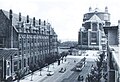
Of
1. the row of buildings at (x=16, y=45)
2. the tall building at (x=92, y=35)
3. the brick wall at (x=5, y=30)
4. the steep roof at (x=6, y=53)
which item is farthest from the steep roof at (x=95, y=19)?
the steep roof at (x=6, y=53)

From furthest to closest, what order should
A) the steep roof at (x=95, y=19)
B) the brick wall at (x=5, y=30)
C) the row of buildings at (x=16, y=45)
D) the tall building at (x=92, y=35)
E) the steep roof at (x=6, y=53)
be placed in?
the steep roof at (x=95, y=19) → the tall building at (x=92, y=35) → the brick wall at (x=5, y=30) → the row of buildings at (x=16, y=45) → the steep roof at (x=6, y=53)

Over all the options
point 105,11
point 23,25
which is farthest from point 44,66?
point 105,11

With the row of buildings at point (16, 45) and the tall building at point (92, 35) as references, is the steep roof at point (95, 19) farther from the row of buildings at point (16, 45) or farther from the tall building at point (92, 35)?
the row of buildings at point (16, 45)

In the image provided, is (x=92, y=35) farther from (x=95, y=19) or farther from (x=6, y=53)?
(x=6, y=53)

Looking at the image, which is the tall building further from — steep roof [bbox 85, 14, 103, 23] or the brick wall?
the brick wall

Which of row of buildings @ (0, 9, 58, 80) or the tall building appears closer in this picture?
row of buildings @ (0, 9, 58, 80)

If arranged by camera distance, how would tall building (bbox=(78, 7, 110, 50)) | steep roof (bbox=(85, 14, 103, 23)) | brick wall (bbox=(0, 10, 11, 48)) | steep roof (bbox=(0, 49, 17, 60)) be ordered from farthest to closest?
steep roof (bbox=(85, 14, 103, 23)) → tall building (bbox=(78, 7, 110, 50)) → brick wall (bbox=(0, 10, 11, 48)) → steep roof (bbox=(0, 49, 17, 60))

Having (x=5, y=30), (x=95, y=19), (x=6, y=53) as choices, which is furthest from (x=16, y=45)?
(x=95, y=19)

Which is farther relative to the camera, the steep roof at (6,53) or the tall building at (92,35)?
the tall building at (92,35)

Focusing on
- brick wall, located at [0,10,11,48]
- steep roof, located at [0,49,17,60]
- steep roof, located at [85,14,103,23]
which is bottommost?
steep roof, located at [0,49,17,60]

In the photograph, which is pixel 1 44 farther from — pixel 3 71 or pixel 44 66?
pixel 44 66

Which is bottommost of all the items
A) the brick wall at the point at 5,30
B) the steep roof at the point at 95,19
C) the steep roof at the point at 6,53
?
the steep roof at the point at 6,53

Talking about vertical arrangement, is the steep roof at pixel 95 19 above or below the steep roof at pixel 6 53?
above

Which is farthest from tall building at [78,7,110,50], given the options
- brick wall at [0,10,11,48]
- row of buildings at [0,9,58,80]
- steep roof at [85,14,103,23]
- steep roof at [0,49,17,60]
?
steep roof at [0,49,17,60]
